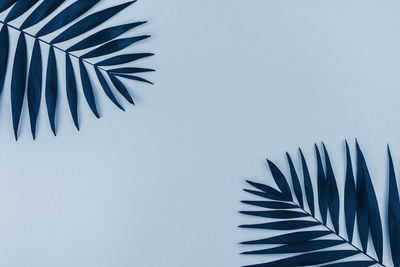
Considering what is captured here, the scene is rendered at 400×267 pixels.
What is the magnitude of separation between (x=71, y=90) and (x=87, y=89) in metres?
0.03

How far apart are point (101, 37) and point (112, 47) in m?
0.03

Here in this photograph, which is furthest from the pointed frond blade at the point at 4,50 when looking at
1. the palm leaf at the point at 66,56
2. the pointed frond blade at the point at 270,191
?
the pointed frond blade at the point at 270,191

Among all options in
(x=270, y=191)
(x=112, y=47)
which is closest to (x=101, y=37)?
(x=112, y=47)

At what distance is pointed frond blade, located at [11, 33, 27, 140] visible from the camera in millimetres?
936

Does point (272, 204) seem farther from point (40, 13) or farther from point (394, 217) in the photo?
point (40, 13)

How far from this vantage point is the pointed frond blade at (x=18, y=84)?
0.94 meters

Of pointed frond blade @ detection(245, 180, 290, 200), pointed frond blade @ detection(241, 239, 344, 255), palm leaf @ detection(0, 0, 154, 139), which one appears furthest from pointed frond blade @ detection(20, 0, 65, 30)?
pointed frond blade @ detection(241, 239, 344, 255)

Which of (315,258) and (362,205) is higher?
(362,205)

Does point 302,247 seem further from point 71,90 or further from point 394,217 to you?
point 71,90

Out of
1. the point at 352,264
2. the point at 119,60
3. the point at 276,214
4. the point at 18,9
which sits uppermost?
the point at 18,9

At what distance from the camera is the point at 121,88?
964 millimetres

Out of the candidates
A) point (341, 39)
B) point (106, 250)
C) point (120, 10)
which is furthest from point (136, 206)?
point (341, 39)

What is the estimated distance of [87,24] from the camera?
0.96 meters

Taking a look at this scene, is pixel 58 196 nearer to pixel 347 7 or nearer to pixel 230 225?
pixel 230 225
